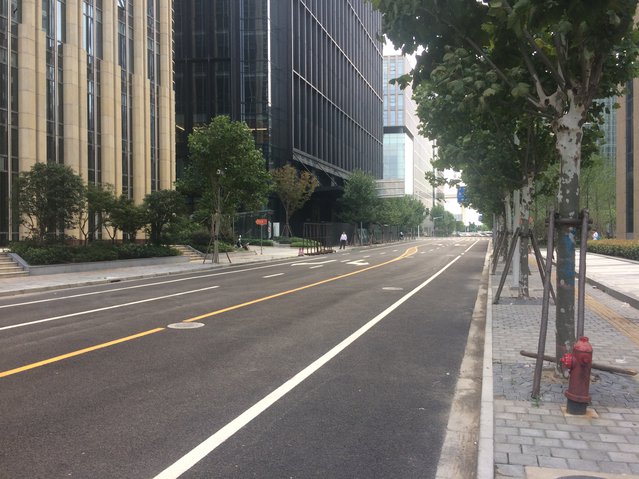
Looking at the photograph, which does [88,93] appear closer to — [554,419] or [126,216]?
[126,216]

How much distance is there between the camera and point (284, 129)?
5609 cm

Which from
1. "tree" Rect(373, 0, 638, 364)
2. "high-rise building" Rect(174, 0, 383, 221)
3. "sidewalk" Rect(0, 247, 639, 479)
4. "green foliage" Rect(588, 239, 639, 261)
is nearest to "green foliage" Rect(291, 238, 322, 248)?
"high-rise building" Rect(174, 0, 383, 221)

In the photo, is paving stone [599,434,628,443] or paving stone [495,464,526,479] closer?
paving stone [495,464,526,479]

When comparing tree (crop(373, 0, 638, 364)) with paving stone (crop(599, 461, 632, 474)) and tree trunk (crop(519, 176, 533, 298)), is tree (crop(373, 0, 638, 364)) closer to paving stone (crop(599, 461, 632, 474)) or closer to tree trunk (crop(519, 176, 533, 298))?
paving stone (crop(599, 461, 632, 474))

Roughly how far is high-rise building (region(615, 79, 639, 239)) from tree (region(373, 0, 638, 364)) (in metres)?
47.0

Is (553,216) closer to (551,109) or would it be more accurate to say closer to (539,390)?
(551,109)

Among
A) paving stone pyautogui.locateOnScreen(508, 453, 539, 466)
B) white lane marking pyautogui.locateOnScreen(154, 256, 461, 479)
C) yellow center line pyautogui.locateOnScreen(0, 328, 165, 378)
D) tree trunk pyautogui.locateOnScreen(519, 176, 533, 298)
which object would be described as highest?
tree trunk pyautogui.locateOnScreen(519, 176, 533, 298)

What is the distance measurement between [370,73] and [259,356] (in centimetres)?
8927

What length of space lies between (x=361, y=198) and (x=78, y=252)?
42135 mm

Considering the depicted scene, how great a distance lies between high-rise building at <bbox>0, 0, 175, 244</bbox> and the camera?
98.0ft

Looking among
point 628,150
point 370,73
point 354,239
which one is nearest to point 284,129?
point 354,239

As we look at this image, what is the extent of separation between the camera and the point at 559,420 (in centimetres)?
461

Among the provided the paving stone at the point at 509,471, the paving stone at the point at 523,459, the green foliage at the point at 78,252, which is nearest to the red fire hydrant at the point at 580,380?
the paving stone at the point at 523,459

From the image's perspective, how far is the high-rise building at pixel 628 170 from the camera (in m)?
46.7
